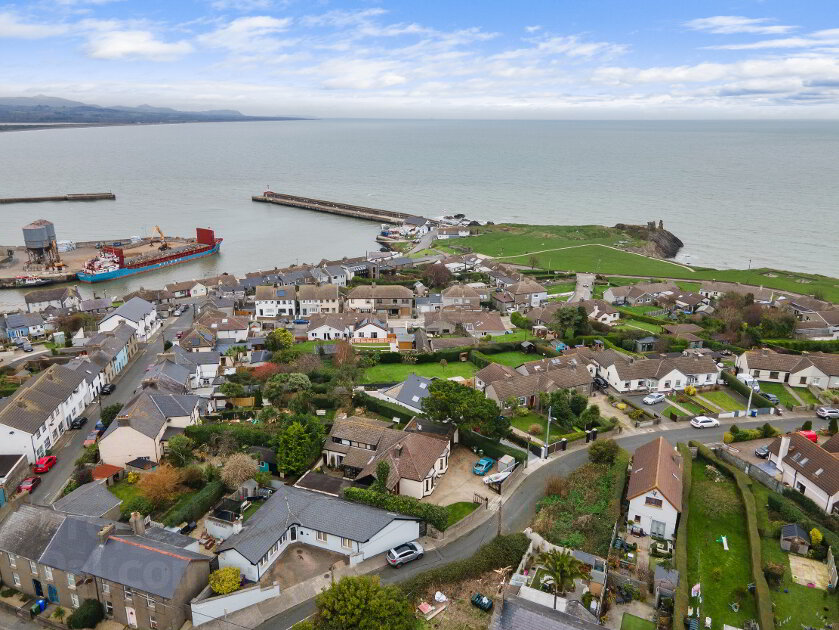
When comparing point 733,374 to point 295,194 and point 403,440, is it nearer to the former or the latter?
point 403,440

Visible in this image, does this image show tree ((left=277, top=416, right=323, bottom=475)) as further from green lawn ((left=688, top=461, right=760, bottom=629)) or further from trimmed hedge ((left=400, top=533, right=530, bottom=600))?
green lawn ((left=688, top=461, right=760, bottom=629))

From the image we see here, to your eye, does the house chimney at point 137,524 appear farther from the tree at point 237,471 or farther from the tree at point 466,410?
the tree at point 466,410

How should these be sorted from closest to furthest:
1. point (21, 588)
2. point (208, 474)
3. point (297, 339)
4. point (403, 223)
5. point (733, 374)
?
point (21, 588)
point (208, 474)
point (733, 374)
point (297, 339)
point (403, 223)

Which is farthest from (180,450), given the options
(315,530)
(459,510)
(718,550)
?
(718,550)

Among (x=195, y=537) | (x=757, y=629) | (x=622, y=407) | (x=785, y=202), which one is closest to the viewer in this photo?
(x=757, y=629)

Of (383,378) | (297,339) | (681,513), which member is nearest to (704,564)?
(681,513)

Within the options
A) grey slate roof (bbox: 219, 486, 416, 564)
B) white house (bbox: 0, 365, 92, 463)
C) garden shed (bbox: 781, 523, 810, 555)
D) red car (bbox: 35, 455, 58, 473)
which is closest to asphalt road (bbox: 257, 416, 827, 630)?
grey slate roof (bbox: 219, 486, 416, 564)

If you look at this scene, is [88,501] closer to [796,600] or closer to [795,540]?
[796,600]
